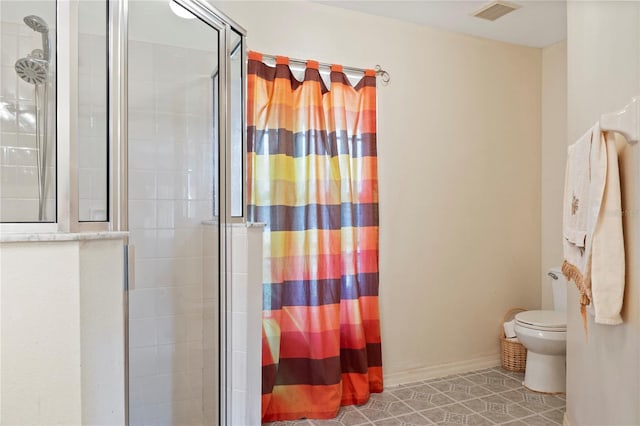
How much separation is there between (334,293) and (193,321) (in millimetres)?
878

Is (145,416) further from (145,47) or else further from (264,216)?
(145,47)

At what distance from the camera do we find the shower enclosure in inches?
44.2

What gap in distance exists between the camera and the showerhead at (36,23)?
1.36 meters

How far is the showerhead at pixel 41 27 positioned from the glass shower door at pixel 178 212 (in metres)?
0.33

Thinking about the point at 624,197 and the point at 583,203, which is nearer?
the point at 624,197

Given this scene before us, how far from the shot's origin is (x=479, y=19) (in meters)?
2.79

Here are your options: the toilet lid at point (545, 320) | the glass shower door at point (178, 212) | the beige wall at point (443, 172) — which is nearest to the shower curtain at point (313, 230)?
the beige wall at point (443, 172)

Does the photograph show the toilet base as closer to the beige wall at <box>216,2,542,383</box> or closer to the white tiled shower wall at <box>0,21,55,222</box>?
the beige wall at <box>216,2,542,383</box>

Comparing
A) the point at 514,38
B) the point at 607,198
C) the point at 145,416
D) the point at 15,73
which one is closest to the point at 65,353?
the point at 145,416

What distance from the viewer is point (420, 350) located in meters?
2.89

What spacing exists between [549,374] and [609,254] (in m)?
1.48

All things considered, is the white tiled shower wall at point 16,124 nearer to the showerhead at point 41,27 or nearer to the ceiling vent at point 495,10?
the showerhead at point 41,27

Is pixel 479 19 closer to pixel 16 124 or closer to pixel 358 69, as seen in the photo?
pixel 358 69

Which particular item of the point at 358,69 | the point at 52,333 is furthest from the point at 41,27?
the point at 358,69
